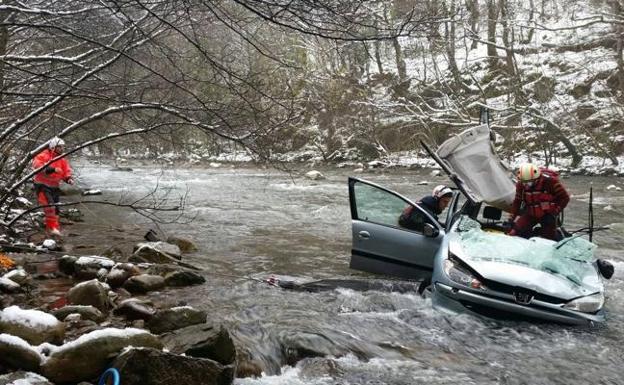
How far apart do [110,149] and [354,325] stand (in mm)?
4622

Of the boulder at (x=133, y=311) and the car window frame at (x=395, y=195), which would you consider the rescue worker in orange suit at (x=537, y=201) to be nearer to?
the car window frame at (x=395, y=195)

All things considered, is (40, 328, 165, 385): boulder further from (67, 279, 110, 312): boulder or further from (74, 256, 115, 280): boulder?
(74, 256, 115, 280): boulder

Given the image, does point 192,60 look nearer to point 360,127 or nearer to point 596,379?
point 596,379

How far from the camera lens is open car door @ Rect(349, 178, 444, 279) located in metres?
6.95

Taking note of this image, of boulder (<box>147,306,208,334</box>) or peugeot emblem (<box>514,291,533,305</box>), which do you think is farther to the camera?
peugeot emblem (<box>514,291,533,305</box>)

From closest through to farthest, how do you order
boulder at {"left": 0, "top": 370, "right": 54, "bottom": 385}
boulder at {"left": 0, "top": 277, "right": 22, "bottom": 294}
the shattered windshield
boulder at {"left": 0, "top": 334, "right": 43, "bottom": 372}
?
boulder at {"left": 0, "top": 370, "right": 54, "bottom": 385} < boulder at {"left": 0, "top": 334, "right": 43, "bottom": 372} < the shattered windshield < boulder at {"left": 0, "top": 277, "right": 22, "bottom": 294}

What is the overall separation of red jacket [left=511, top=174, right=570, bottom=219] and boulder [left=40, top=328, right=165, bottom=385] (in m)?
5.39

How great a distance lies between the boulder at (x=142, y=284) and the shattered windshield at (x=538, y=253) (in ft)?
12.6

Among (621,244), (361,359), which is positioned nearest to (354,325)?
(361,359)

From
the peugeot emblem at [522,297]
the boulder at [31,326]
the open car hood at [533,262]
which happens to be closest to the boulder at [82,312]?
the boulder at [31,326]

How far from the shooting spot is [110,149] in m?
8.10

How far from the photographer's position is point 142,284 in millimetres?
6801

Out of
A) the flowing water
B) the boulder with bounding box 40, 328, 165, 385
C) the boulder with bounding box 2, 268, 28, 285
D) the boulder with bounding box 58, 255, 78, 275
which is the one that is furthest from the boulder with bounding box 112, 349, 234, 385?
the boulder with bounding box 58, 255, 78, 275

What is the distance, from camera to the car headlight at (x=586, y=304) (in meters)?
5.23
